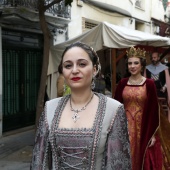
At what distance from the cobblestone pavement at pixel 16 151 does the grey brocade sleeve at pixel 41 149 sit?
4207mm

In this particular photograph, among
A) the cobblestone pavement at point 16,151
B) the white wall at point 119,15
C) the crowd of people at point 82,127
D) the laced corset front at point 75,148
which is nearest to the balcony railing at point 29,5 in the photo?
the white wall at point 119,15

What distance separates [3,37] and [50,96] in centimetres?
205

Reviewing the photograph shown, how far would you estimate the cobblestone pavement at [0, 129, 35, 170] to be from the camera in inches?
251

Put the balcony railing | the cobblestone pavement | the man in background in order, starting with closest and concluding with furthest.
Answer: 1. the cobblestone pavement
2. the man in background
3. the balcony railing

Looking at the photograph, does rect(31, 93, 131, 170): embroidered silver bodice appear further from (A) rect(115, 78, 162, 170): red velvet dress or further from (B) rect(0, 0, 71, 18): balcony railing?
(B) rect(0, 0, 71, 18): balcony railing

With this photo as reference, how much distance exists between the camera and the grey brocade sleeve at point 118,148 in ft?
6.58

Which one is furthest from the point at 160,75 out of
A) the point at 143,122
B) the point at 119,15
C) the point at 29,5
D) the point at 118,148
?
the point at 119,15

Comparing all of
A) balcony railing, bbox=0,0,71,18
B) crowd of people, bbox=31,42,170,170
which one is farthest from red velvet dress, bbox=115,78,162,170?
balcony railing, bbox=0,0,71,18

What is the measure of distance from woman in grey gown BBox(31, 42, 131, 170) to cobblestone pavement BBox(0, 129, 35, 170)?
426cm

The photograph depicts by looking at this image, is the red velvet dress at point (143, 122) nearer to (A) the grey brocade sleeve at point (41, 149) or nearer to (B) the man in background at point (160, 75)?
(B) the man in background at point (160, 75)

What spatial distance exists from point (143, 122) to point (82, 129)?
2.66 metres

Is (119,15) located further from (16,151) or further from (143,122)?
(143,122)

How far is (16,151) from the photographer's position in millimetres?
7477

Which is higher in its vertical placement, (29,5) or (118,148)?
(29,5)
